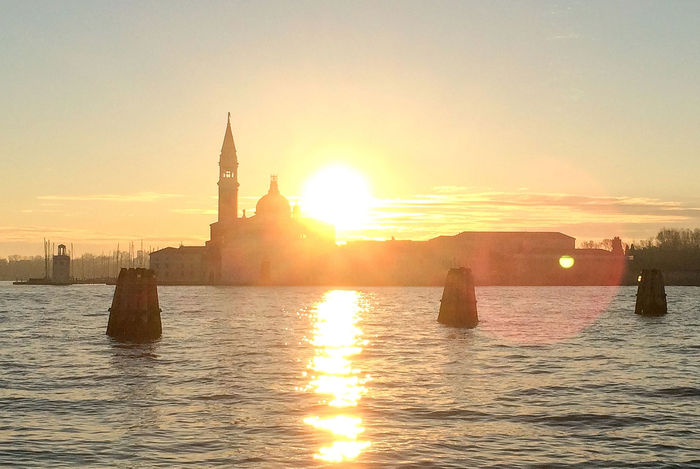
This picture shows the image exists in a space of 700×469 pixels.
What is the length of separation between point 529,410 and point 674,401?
399 cm

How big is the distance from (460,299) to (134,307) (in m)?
16.6

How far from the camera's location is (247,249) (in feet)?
458

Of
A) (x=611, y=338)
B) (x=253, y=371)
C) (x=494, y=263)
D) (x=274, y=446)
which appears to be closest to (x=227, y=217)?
(x=494, y=263)

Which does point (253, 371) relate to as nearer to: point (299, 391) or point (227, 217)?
point (299, 391)

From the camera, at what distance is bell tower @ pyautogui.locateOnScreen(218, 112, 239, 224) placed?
140 metres

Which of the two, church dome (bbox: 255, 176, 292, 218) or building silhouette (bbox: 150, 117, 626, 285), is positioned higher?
church dome (bbox: 255, 176, 292, 218)

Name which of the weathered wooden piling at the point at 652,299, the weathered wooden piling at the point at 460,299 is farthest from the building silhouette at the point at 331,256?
the weathered wooden piling at the point at 460,299

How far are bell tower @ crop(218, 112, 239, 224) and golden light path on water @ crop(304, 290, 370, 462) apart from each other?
97.1 m

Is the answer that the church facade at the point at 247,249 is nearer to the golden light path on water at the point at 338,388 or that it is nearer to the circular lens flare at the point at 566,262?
the circular lens flare at the point at 566,262

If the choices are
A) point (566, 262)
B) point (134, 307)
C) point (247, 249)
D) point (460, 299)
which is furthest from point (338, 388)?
point (566, 262)

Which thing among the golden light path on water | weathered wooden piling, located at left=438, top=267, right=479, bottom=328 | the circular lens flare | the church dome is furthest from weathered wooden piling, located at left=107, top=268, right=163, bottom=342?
the circular lens flare

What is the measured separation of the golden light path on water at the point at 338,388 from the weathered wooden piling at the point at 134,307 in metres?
6.60

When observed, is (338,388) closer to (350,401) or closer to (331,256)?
(350,401)

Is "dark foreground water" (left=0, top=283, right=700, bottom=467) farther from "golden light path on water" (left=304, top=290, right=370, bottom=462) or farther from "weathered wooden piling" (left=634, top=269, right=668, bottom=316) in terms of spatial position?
"weathered wooden piling" (left=634, top=269, right=668, bottom=316)
